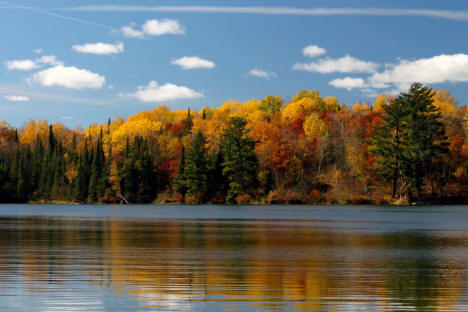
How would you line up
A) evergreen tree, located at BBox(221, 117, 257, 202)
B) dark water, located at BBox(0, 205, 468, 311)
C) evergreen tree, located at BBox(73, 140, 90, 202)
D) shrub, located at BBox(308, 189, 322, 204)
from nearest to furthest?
dark water, located at BBox(0, 205, 468, 311) < shrub, located at BBox(308, 189, 322, 204) < evergreen tree, located at BBox(221, 117, 257, 202) < evergreen tree, located at BBox(73, 140, 90, 202)

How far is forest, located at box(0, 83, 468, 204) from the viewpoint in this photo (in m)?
117

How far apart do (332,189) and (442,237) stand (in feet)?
284

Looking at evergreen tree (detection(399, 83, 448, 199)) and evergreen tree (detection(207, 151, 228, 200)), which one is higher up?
evergreen tree (detection(399, 83, 448, 199))

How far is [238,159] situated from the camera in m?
128

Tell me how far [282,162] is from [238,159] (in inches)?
355

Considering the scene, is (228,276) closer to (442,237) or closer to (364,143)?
(442,237)

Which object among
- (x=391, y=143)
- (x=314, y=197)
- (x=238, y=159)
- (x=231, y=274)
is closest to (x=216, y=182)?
(x=238, y=159)

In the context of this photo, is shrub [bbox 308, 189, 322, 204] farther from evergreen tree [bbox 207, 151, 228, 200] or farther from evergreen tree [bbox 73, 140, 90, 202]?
evergreen tree [bbox 73, 140, 90, 202]

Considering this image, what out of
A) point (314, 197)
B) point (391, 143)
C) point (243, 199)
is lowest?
point (243, 199)

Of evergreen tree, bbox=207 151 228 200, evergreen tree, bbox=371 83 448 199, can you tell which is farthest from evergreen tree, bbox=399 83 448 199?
evergreen tree, bbox=207 151 228 200

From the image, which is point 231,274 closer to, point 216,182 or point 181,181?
point 216,182

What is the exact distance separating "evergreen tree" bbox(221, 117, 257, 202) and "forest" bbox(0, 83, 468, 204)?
213 mm

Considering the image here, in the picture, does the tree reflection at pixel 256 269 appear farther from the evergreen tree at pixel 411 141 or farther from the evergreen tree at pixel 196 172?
the evergreen tree at pixel 196 172

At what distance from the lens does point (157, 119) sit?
646 feet
